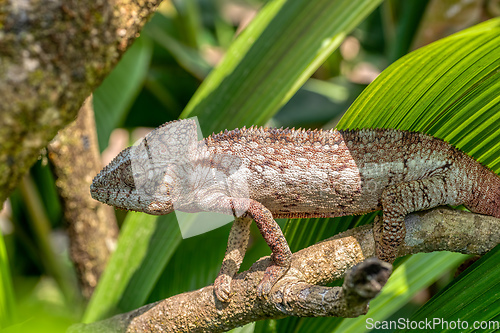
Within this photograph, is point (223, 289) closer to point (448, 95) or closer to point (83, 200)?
point (448, 95)

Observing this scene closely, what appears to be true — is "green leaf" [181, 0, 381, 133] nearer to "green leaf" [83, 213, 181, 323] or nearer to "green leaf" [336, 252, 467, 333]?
"green leaf" [83, 213, 181, 323]

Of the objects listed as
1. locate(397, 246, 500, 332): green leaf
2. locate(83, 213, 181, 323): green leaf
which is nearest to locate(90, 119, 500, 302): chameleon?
locate(397, 246, 500, 332): green leaf

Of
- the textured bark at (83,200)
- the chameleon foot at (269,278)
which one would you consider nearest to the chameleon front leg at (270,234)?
the chameleon foot at (269,278)

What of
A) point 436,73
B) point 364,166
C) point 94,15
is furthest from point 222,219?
point 94,15

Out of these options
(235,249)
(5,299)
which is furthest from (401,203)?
(5,299)

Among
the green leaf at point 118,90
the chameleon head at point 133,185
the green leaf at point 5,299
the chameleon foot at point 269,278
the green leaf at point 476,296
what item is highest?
the green leaf at point 118,90

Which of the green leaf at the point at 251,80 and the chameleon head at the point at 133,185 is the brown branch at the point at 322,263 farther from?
the green leaf at the point at 251,80
